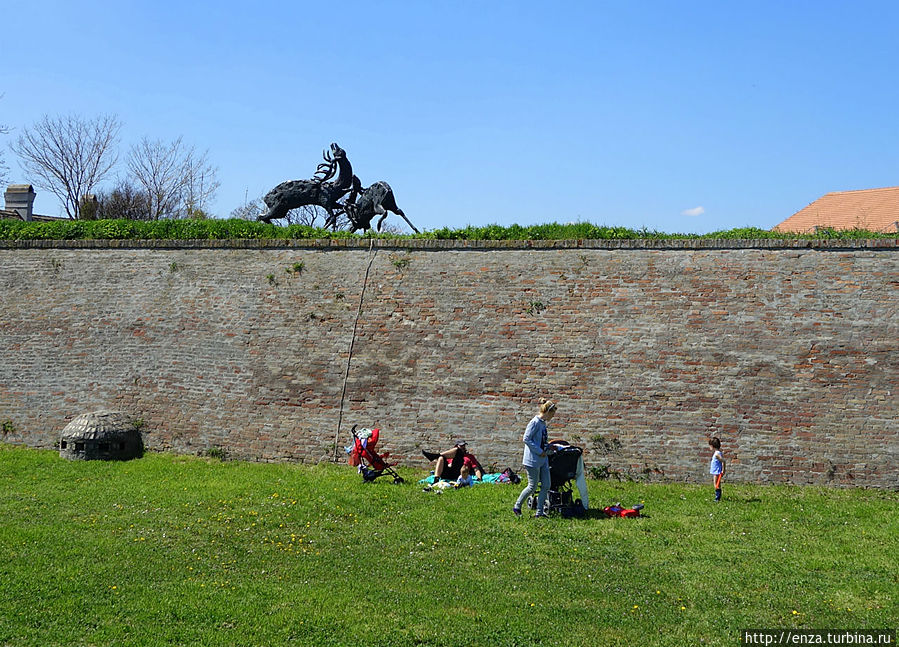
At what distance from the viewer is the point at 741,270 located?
12008 mm

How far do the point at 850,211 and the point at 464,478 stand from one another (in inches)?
872

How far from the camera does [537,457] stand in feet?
28.6

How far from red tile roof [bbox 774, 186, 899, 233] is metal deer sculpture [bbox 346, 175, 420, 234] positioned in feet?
49.0

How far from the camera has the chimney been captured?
24703 millimetres

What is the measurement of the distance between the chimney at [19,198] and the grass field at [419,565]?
17.4m

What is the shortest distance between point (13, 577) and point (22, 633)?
50.4 inches

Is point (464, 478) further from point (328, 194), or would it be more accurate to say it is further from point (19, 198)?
point (19, 198)

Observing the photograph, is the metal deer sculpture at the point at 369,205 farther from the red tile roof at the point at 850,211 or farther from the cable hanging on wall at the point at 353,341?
the red tile roof at the point at 850,211

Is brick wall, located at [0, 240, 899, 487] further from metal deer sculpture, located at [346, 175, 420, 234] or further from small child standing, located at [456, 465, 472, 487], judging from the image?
metal deer sculpture, located at [346, 175, 420, 234]

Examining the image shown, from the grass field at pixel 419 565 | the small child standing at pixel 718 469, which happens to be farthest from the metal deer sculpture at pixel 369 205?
the small child standing at pixel 718 469

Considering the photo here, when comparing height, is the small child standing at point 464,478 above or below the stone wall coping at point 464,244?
below

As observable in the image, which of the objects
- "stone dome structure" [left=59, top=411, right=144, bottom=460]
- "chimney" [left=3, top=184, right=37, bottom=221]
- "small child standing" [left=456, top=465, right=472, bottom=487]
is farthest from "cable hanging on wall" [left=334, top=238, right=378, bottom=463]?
"chimney" [left=3, top=184, right=37, bottom=221]

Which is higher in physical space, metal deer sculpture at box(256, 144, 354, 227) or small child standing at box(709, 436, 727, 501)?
Answer: metal deer sculpture at box(256, 144, 354, 227)

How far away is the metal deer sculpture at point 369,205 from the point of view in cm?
1547
